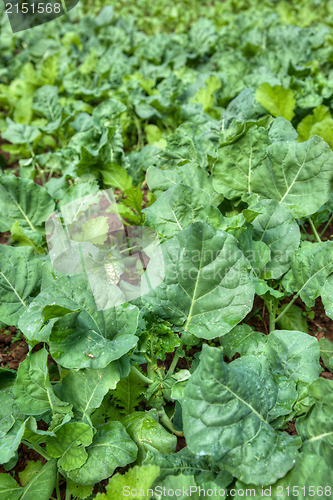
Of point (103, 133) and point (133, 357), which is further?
point (103, 133)

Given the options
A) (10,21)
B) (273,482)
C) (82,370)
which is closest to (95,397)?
(82,370)

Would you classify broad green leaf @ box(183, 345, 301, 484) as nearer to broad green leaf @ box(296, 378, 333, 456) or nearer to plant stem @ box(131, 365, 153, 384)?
broad green leaf @ box(296, 378, 333, 456)

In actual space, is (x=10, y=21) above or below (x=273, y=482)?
above

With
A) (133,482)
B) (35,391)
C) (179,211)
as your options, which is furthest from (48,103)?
(133,482)

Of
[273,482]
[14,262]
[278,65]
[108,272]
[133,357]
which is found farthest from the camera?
[278,65]

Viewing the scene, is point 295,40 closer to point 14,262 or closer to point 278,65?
point 278,65

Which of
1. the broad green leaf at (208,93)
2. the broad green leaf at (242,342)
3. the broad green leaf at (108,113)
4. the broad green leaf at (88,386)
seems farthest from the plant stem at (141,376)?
the broad green leaf at (208,93)

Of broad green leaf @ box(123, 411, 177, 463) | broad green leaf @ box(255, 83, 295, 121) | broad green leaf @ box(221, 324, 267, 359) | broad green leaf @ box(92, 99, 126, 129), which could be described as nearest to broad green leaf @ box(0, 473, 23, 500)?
broad green leaf @ box(123, 411, 177, 463)

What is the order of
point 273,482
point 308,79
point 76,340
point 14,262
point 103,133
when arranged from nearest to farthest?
point 273,482
point 76,340
point 14,262
point 103,133
point 308,79

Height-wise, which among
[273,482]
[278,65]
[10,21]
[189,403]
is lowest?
[273,482]
